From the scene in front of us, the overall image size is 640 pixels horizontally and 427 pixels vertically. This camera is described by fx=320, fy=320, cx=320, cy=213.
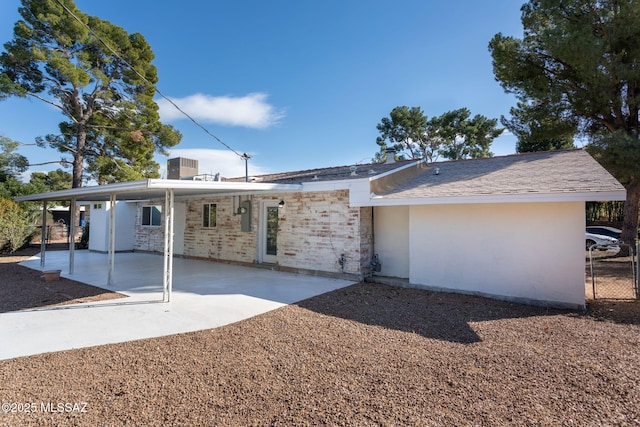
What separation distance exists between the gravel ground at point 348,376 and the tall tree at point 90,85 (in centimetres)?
1500

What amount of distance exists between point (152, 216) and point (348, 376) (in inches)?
574

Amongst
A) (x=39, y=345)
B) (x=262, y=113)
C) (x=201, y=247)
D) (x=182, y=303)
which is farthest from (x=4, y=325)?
(x=262, y=113)

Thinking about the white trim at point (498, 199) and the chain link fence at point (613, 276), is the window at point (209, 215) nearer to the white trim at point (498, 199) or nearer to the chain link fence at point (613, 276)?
the white trim at point (498, 199)

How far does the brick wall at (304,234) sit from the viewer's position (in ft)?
28.8

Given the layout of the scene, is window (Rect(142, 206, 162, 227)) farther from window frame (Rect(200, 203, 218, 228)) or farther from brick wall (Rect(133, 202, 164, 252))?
window frame (Rect(200, 203, 218, 228))

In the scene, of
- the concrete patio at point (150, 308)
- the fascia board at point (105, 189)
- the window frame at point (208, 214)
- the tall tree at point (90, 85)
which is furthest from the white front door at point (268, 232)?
the tall tree at point (90, 85)

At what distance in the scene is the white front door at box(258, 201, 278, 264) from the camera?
1078 cm

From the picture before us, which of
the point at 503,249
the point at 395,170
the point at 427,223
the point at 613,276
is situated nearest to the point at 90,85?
the point at 395,170

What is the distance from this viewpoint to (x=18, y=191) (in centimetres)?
2083

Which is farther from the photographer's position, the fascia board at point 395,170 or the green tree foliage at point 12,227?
the green tree foliage at point 12,227

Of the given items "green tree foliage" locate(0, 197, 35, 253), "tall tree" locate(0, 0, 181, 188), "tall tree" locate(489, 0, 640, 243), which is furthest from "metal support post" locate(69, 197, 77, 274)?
"tall tree" locate(489, 0, 640, 243)

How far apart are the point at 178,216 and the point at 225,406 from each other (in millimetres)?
12113

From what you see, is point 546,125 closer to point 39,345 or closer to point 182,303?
point 182,303

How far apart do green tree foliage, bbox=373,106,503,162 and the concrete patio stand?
21.8 metres
